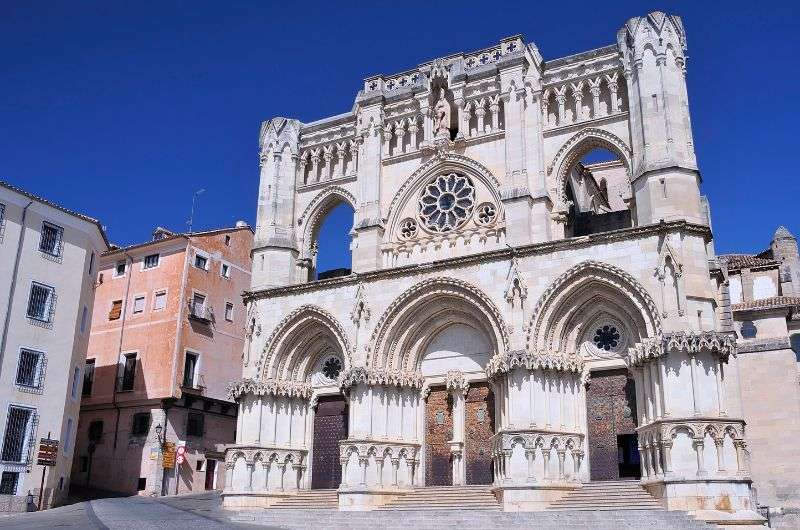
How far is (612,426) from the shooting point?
2250 cm

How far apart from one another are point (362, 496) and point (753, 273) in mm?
21346

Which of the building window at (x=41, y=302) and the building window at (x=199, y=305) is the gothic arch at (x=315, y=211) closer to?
the building window at (x=199, y=305)

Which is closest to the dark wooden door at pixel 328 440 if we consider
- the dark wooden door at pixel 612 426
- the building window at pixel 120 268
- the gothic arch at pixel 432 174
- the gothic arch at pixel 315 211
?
the gothic arch at pixel 315 211

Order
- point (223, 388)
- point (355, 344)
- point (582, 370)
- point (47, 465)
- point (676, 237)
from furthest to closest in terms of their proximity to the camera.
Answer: point (223, 388), point (47, 465), point (355, 344), point (582, 370), point (676, 237)

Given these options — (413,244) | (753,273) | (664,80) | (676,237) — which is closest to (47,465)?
(413,244)

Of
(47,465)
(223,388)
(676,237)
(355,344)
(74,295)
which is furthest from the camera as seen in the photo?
(223,388)

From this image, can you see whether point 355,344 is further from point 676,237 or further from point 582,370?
point 676,237

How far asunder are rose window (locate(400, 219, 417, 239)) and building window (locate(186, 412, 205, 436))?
14257 mm

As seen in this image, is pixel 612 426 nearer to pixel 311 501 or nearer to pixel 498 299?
pixel 498 299

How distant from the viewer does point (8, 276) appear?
28.6 metres

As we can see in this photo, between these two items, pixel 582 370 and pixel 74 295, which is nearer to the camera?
pixel 582 370

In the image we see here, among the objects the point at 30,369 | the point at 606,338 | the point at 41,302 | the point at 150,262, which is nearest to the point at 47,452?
the point at 30,369

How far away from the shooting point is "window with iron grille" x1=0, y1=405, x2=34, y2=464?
27.2 m

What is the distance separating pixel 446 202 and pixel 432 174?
3.93ft
